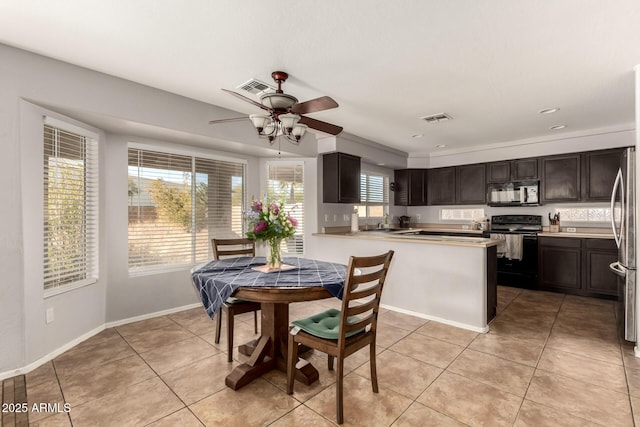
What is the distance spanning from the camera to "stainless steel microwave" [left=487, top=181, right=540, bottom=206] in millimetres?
5254

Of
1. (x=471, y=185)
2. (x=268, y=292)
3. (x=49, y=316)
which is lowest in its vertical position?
(x=49, y=316)

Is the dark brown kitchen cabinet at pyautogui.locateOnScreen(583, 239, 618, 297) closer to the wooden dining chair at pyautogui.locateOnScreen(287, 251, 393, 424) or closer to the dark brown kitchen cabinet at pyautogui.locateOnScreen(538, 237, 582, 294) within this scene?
the dark brown kitchen cabinet at pyautogui.locateOnScreen(538, 237, 582, 294)

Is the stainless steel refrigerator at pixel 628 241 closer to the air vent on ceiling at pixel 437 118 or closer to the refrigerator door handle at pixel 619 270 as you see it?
the refrigerator door handle at pixel 619 270

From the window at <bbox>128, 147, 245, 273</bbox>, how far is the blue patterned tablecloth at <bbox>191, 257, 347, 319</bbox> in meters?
1.45

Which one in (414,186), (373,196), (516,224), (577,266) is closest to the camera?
(577,266)

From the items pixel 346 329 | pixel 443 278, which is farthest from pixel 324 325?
pixel 443 278

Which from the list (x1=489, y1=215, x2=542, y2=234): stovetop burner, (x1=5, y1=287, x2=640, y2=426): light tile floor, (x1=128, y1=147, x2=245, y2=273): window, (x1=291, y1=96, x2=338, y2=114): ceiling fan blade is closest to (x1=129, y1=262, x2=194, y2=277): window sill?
(x1=128, y1=147, x2=245, y2=273): window

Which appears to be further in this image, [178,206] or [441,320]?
[178,206]

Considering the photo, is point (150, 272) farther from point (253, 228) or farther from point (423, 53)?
point (423, 53)

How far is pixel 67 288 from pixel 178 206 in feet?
4.69

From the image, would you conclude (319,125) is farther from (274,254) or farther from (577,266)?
(577,266)

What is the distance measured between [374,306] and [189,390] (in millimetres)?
1461

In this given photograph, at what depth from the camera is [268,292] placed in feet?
6.61

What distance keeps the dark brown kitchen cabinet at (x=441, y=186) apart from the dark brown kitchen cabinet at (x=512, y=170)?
0.68 metres
